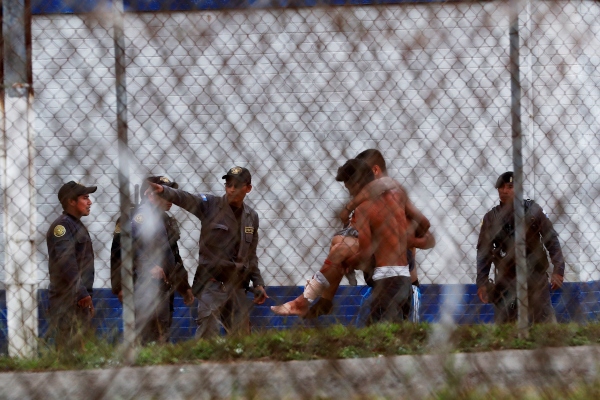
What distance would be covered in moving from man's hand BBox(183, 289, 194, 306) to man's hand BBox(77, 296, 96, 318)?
49 cm

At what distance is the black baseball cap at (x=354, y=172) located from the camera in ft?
11.9

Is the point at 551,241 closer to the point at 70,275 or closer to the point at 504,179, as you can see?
the point at 504,179

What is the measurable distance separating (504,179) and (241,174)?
4.52ft

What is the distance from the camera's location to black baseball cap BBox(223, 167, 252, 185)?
3723 mm

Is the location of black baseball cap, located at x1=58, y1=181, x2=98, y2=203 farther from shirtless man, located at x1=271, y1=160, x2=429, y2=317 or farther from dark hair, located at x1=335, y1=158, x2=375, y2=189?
dark hair, located at x1=335, y1=158, x2=375, y2=189

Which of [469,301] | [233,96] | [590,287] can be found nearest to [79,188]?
[233,96]

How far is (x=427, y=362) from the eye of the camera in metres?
3.93

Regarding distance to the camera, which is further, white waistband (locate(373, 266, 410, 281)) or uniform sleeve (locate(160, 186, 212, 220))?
white waistband (locate(373, 266, 410, 281))

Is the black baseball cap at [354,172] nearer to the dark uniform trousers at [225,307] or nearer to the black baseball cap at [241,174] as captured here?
the black baseball cap at [241,174]

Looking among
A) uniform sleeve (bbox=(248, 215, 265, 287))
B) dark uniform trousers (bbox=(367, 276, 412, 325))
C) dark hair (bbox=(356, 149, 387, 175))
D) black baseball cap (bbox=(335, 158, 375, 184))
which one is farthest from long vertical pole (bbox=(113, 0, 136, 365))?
dark uniform trousers (bbox=(367, 276, 412, 325))

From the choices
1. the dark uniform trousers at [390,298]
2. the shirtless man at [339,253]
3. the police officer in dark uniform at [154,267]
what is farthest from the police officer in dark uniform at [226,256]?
the dark uniform trousers at [390,298]

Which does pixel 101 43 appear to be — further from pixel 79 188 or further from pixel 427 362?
pixel 427 362

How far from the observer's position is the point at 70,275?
4.16m

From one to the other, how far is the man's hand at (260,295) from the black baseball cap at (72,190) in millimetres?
954
